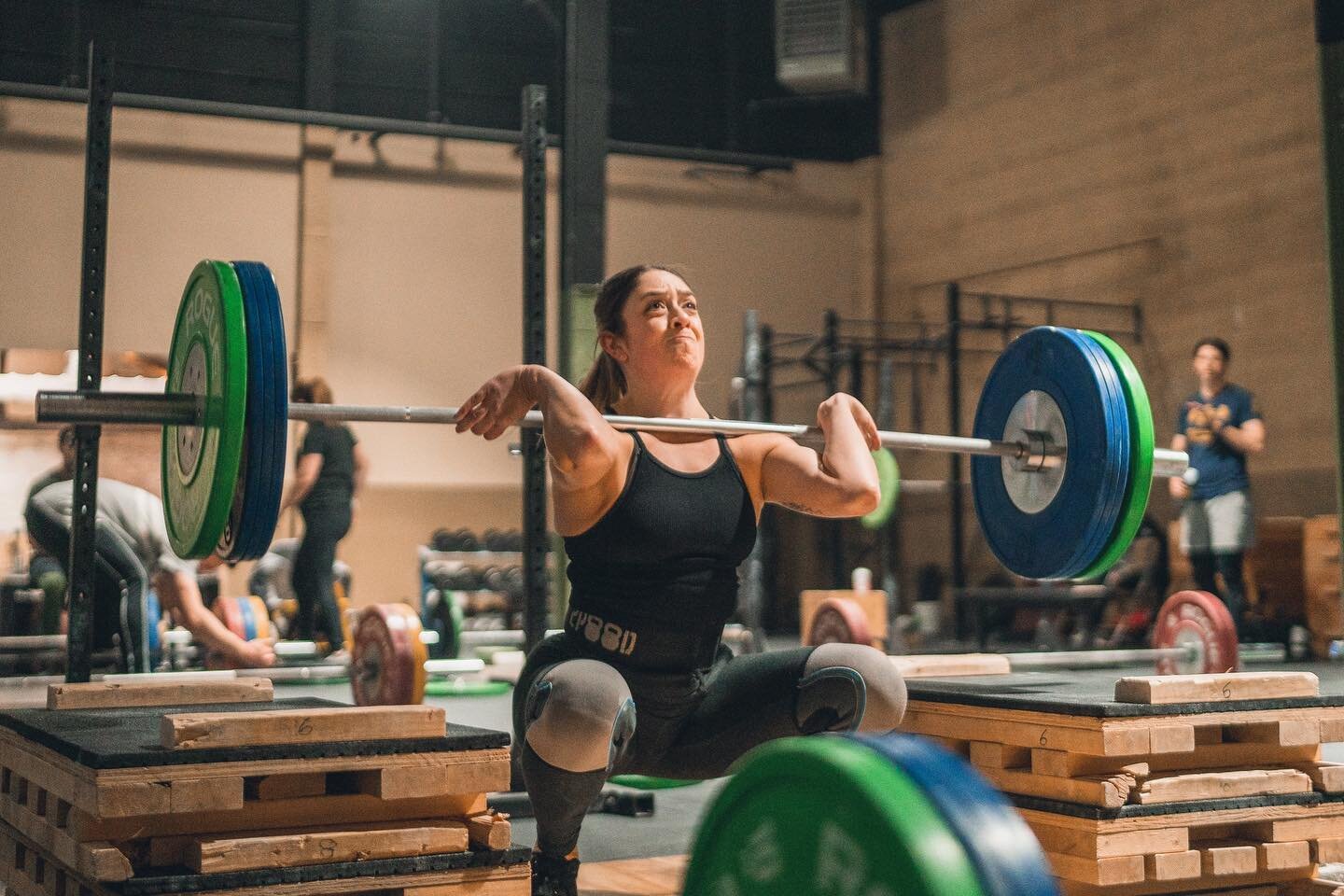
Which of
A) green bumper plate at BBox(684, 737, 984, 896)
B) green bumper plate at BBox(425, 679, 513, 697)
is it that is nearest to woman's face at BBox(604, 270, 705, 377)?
green bumper plate at BBox(684, 737, 984, 896)

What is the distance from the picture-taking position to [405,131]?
34.4ft

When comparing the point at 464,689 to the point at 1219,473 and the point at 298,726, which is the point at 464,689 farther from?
the point at 298,726

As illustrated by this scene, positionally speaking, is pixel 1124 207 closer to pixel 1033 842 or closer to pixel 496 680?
pixel 496 680

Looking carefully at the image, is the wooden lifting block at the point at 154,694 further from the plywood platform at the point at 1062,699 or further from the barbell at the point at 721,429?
the plywood platform at the point at 1062,699

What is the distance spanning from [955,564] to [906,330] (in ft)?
9.95

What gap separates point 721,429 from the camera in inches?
87.5

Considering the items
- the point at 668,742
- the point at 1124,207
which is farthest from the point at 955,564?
the point at 668,742

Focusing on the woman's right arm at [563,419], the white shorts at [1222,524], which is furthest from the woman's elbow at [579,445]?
the white shorts at [1222,524]

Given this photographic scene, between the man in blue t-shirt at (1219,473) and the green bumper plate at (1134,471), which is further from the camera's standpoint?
the man in blue t-shirt at (1219,473)

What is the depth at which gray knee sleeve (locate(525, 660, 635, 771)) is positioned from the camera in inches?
73.6

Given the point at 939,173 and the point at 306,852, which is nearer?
the point at 306,852

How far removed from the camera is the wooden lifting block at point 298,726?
1.87m

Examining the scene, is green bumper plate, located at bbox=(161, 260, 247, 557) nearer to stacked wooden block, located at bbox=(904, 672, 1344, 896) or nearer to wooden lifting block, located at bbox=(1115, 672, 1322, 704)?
stacked wooden block, located at bbox=(904, 672, 1344, 896)

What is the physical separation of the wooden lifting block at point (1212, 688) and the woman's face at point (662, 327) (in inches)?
33.3
